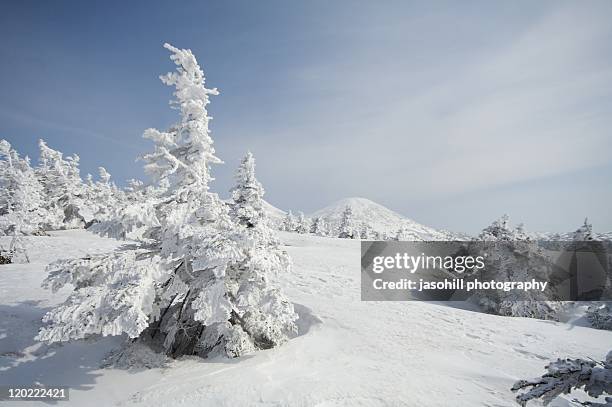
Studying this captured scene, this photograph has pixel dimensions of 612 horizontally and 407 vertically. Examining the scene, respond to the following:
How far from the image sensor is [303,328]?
14.0 m

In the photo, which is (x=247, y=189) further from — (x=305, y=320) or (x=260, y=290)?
(x=260, y=290)

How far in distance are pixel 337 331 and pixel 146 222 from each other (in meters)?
9.03

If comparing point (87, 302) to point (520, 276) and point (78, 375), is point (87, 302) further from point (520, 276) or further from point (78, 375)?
point (520, 276)

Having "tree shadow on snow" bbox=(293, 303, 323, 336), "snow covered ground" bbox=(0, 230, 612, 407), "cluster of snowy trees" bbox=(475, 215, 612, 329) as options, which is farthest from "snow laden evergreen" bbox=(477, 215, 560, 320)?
"tree shadow on snow" bbox=(293, 303, 323, 336)

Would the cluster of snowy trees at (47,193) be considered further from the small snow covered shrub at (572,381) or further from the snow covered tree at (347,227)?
the snow covered tree at (347,227)

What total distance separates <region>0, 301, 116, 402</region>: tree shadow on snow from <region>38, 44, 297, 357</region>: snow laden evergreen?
3.25ft

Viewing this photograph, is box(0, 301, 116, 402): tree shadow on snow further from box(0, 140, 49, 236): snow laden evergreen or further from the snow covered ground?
box(0, 140, 49, 236): snow laden evergreen

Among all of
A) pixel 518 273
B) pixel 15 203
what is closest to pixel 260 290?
pixel 518 273

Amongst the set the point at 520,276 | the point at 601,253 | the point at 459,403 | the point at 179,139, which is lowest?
the point at 459,403

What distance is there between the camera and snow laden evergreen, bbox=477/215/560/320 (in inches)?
903

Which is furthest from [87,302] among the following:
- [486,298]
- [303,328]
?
[486,298]

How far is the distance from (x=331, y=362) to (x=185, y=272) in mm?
5597

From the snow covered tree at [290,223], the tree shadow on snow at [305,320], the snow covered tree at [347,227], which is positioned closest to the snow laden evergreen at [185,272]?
the tree shadow on snow at [305,320]

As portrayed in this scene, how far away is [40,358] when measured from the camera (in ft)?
31.4
